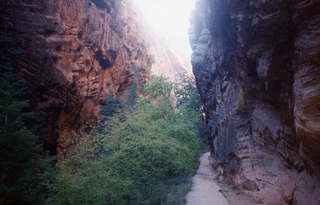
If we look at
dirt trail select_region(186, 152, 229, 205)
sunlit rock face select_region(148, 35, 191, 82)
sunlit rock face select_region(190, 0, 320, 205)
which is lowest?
Answer: dirt trail select_region(186, 152, 229, 205)

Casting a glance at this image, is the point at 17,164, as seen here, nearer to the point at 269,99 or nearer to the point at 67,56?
the point at 67,56

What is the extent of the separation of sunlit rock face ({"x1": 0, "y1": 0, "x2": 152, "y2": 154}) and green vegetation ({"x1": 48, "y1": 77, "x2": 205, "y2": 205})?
1.72 meters

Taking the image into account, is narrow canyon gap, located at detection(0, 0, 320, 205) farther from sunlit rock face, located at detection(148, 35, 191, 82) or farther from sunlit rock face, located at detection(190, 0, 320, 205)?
sunlit rock face, located at detection(148, 35, 191, 82)

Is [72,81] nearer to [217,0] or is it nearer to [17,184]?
[17,184]

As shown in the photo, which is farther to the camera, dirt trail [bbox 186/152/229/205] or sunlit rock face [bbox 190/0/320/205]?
dirt trail [bbox 186/152/229/205]

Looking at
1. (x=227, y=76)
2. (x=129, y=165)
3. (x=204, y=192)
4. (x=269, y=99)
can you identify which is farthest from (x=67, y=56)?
(x=269, y=99)

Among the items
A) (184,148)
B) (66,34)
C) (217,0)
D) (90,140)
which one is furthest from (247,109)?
(66,34)

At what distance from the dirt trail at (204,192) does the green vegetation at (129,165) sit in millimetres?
362

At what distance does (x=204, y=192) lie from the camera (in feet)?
26.4

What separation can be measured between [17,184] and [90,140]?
4555 mm

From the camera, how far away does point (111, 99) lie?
1296cm

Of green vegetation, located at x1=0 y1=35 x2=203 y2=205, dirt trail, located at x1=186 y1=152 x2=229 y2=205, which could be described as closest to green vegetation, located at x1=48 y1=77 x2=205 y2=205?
green vegetation, located at x1=0 y1=35 x2=203 y2=205

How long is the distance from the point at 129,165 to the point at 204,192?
10.9 ft

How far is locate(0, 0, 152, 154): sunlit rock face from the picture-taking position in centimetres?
952
